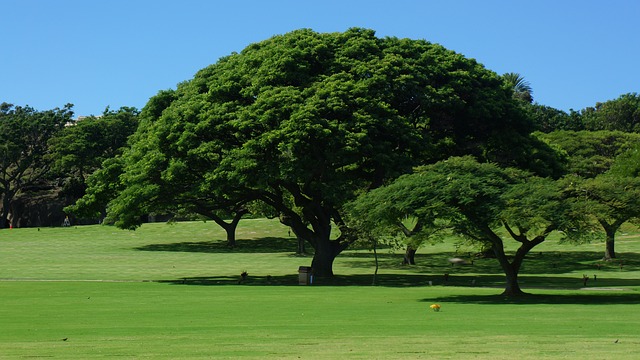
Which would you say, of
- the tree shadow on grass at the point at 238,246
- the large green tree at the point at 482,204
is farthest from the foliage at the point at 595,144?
the large green tree at the point at 482,204

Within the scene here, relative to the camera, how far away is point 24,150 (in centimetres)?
10688

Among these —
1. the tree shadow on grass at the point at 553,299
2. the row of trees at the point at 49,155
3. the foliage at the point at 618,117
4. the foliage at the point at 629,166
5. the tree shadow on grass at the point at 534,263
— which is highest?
the foliage at the point at 618,117

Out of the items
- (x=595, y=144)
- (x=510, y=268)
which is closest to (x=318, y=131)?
(x=510, y=268)

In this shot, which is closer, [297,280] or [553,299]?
[553,299]

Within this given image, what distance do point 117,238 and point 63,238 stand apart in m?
5.95

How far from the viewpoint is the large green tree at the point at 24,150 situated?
105 meters

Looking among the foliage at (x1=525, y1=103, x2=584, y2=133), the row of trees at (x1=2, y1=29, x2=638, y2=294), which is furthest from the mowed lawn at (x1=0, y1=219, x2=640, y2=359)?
the foliage at (x1=525, y1=103, x2=584, y2=133)

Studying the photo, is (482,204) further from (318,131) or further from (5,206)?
(5,206)

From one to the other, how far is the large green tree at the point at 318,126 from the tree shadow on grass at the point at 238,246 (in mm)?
28190

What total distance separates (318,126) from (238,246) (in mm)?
43542

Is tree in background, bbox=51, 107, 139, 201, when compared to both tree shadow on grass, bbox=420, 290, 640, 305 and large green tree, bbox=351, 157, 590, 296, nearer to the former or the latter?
large green tree, bbox=351, 157, 590, 296

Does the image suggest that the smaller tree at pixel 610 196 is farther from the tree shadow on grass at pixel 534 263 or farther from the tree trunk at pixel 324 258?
the tree shadow on grass at pixel 534 263

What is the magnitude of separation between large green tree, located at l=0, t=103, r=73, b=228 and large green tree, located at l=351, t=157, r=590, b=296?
260ft

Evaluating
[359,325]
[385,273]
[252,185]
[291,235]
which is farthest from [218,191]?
[291,235]
